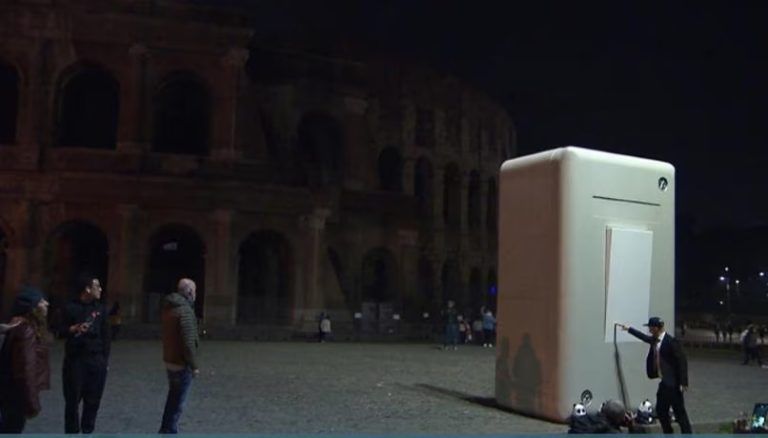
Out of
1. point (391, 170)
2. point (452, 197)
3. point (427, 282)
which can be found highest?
point (391, 170)

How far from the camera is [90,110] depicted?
35.3 meters

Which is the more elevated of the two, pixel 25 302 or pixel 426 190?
pixel 426 190

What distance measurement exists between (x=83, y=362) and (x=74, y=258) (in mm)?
27335

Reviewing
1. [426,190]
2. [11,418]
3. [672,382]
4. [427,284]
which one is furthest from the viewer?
[426,190]

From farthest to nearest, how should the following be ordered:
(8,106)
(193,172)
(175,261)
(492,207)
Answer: (492,207)
(175,261)
(8,106)
(193,172)

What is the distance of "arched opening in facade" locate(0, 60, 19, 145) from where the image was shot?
110 feet

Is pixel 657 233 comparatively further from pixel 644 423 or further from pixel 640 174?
pixel 644 423

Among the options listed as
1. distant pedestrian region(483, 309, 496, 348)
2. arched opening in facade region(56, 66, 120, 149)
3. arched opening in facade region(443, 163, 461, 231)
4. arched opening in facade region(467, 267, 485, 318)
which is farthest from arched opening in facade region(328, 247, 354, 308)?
arched opening in facade region(467, 267, 485, 318)

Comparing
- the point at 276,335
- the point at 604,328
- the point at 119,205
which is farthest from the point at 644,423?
the point at 119,205

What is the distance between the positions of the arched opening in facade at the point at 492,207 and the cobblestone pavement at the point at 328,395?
26.6m

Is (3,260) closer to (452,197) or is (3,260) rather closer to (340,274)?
(340,274)

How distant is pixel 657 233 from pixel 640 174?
94 centimetres

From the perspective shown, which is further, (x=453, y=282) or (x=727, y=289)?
(x=727, y=289)

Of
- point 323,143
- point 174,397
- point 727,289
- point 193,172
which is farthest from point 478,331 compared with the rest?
point 727,289
